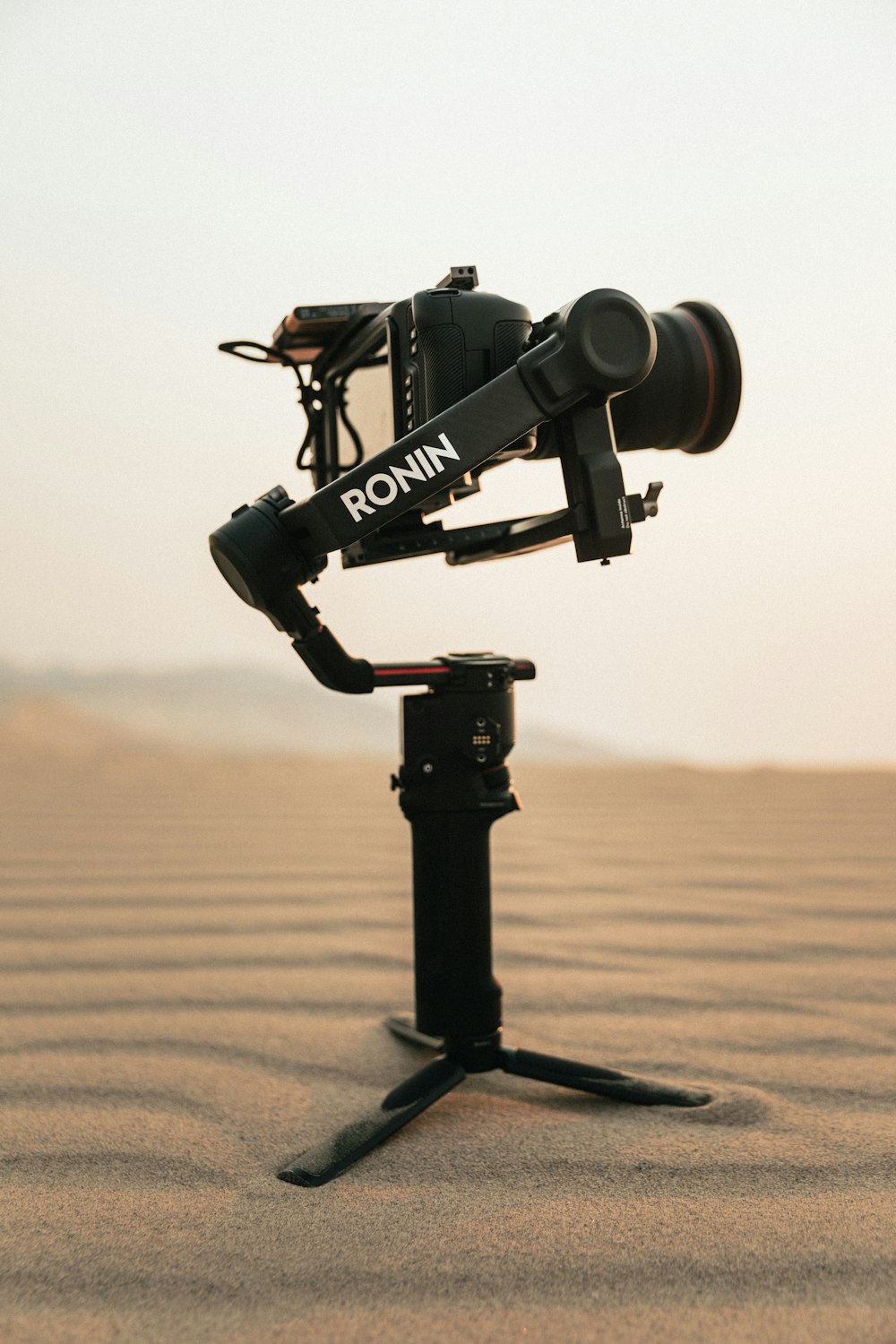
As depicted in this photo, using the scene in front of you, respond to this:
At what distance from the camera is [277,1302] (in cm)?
117

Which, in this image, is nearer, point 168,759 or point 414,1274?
point 414,1274

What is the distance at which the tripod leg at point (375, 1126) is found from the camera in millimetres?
1432

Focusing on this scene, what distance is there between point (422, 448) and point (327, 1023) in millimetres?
1086

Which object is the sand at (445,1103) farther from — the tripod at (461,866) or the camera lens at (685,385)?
the camera lens at (685,385)

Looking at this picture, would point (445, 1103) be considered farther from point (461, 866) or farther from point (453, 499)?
point (453, 499)

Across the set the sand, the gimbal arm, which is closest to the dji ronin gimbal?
the gimbal arm

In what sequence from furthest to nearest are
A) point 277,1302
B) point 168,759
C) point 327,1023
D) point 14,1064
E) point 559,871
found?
point 168,759
point 559,871
point 327,1023
point 14,1064
point 277,1302

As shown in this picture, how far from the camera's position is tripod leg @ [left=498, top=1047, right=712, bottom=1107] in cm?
164

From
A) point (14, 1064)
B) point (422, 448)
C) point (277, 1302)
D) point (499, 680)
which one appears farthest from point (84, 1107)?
point (422, 448)

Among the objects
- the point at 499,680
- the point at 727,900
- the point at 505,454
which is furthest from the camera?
the point at 727,900

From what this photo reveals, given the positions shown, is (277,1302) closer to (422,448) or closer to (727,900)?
(422,448)

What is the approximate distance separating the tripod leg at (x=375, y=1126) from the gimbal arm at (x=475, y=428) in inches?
27.7

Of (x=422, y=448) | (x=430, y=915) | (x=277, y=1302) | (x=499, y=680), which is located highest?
(x=422, y=448)

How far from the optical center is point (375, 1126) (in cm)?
151
